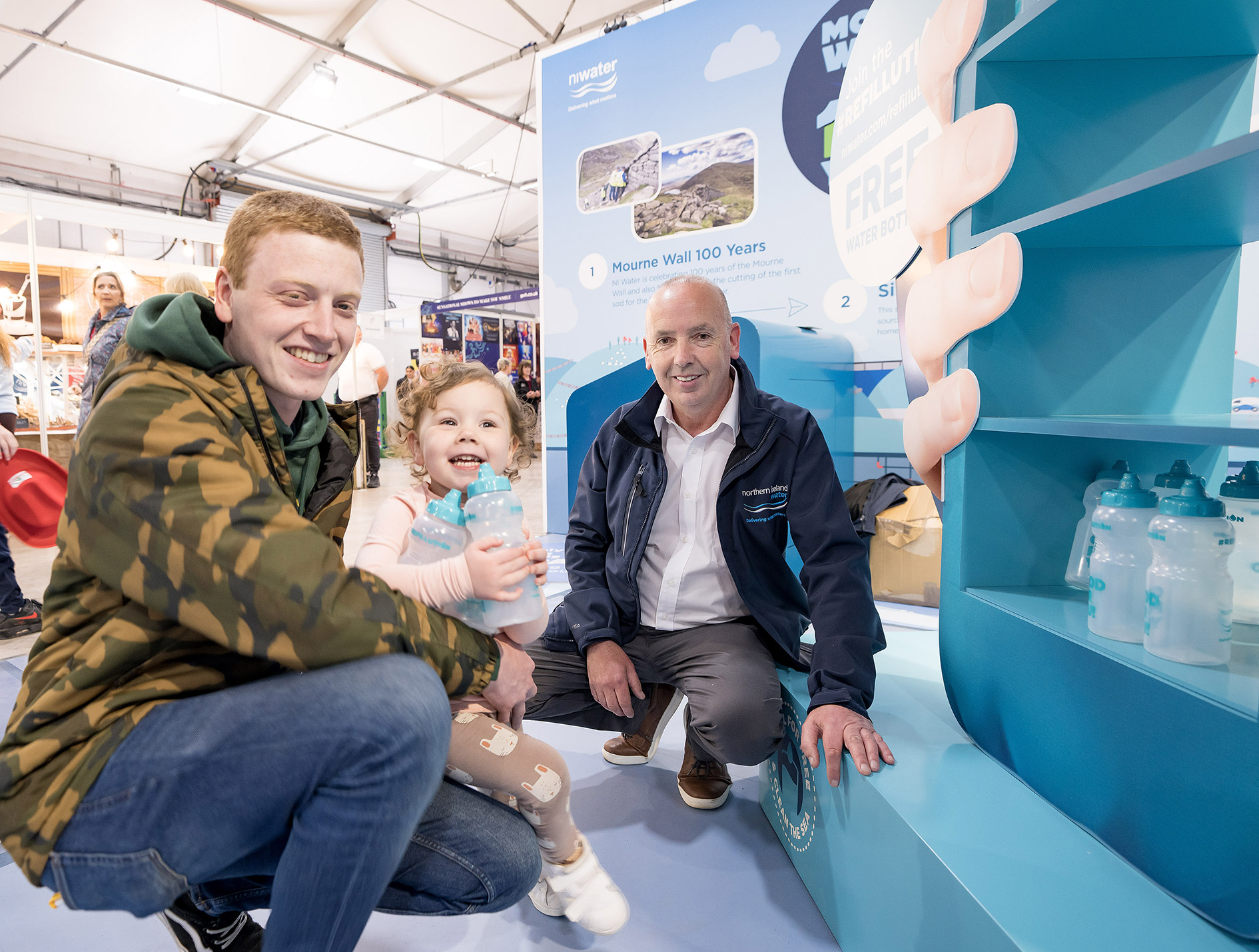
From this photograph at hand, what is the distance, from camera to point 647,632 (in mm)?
1960

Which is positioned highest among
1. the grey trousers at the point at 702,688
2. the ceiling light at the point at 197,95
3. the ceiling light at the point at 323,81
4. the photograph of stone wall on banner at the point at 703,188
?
the ceiling light at the point at 197,95

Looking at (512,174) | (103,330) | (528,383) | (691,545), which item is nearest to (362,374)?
(103,330)

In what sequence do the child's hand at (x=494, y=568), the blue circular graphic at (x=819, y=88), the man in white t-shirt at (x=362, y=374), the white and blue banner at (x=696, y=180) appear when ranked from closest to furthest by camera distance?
1. the child's hand at (x=494, y=568)
2. the blue circular graphic at (x=819, y=88)
3. the white and blue banner at (x=696, y=180)
4. the man in white t-shirt at (x=362, y=374)

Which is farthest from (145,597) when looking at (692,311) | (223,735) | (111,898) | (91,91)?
(91,91)

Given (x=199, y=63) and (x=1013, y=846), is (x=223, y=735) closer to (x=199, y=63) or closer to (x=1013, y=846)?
(x=1013, y=846)

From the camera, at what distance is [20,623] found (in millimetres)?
3379

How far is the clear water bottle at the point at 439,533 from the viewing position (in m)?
1.26

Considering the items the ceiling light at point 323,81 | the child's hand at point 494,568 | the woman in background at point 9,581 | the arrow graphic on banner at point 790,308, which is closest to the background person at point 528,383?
the ceiling light at point 323,81

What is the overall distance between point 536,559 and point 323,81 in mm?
8704

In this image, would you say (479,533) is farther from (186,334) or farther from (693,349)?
(693,349)

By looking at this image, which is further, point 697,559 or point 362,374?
point 362,374

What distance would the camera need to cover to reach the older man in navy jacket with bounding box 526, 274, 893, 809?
1.70 m

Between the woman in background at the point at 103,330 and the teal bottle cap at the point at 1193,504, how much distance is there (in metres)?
2.39

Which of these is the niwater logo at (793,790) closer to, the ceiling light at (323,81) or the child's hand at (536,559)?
the child's hand at (536,559)
